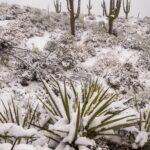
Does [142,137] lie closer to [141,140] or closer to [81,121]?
[141,140]

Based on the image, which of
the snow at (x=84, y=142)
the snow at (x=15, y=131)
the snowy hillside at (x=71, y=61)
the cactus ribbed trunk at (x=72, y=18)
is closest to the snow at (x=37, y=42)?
the snowy hillside at (x=71, y=61)

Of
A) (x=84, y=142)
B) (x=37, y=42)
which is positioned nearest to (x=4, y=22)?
(x=37, y=42)

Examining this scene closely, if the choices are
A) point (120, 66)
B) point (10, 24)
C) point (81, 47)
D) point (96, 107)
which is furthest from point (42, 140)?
point (10, 24)

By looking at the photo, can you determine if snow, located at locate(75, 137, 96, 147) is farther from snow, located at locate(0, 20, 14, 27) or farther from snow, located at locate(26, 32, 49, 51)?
snow, located at locate(0, 20, 14, 27)

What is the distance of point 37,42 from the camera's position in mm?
12781

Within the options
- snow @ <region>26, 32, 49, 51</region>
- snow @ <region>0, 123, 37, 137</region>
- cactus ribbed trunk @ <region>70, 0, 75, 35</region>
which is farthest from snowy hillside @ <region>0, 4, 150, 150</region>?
snow @ <region>0, 123, 37, 137</region>

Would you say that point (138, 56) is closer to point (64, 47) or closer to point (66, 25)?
point (64, 47)

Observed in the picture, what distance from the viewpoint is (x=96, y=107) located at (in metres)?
3.20

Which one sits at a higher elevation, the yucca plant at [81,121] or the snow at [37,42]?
the yucca plant at [81,121]

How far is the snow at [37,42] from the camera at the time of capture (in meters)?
12.0

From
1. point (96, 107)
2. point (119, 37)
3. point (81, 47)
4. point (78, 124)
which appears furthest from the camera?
point (119, 37)

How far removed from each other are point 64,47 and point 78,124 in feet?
31.6

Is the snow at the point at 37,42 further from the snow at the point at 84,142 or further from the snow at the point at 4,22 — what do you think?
the snow at the point at 84,142

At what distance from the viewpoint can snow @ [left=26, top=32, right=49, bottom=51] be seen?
12.0m
